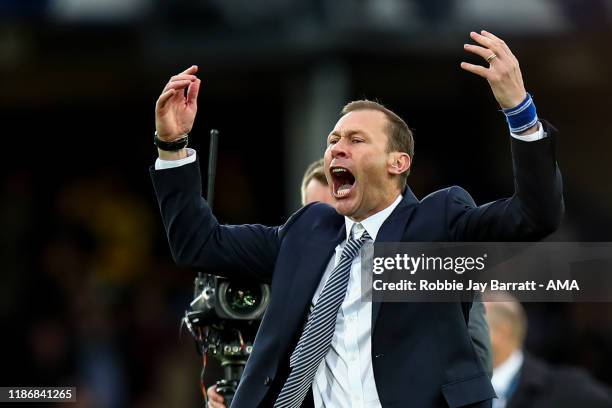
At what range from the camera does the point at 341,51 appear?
32.9ft

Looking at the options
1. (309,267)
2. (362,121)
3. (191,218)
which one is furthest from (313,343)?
(362,121)

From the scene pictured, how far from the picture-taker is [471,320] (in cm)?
498

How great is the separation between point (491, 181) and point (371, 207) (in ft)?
24.4

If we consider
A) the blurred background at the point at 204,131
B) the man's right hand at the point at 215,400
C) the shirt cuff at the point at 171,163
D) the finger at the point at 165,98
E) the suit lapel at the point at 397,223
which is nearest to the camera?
the suit lapel at the point at 397,223

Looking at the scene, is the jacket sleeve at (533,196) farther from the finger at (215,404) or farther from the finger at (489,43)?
the finger at (215,404)

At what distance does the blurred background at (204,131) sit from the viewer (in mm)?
10109

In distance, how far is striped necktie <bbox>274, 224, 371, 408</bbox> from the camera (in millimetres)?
4297

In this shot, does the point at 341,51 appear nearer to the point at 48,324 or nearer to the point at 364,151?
the point at 48,324

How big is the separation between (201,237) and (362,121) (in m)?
0.72

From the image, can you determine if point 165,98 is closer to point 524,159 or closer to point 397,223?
point 397,223

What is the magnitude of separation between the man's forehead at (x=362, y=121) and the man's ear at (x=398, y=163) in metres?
0.11

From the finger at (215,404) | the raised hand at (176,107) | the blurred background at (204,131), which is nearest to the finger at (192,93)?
the raised hand at (176,107)

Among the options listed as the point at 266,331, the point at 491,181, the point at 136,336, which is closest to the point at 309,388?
the point at 266,331

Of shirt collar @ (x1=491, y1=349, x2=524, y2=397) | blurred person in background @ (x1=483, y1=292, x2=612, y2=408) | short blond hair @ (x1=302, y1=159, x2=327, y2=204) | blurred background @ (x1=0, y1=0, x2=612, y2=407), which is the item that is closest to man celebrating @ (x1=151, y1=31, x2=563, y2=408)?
short blond hair @ (x1=302, y1=159, x2=327, y2=204)
